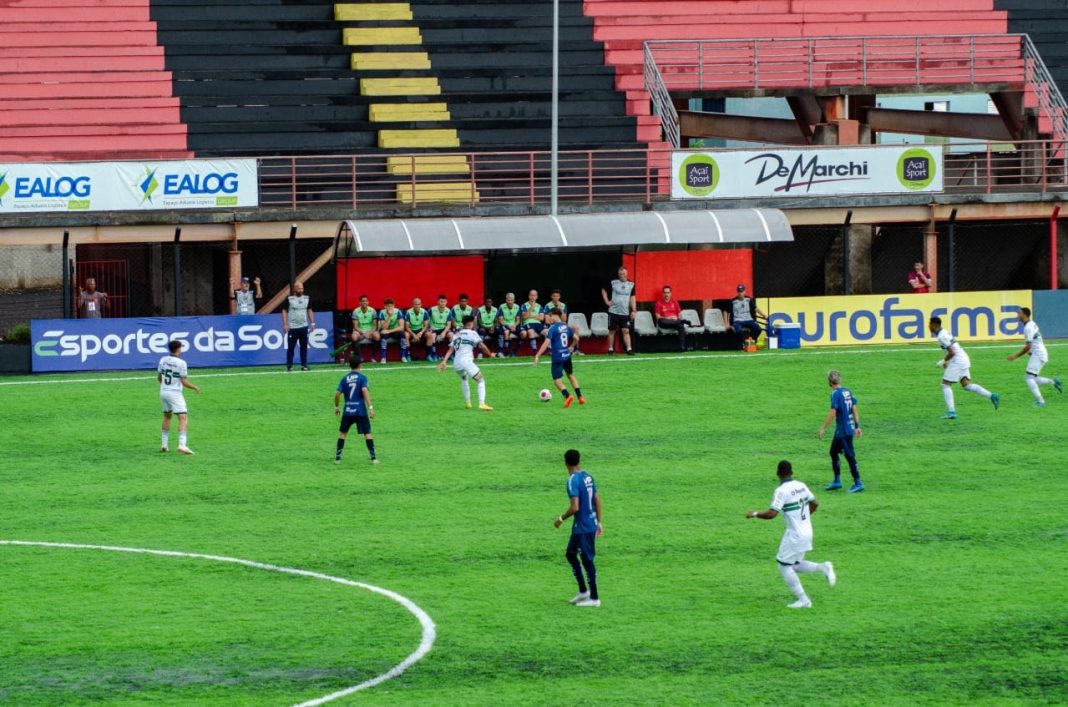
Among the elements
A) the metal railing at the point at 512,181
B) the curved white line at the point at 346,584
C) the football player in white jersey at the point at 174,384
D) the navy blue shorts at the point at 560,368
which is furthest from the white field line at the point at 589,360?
the curved white line at the point at 346,584

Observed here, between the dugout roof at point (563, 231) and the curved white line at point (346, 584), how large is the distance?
56.1 ft

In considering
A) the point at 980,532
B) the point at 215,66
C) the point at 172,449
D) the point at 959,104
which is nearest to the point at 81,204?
the point at 215,66

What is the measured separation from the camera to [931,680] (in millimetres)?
16453

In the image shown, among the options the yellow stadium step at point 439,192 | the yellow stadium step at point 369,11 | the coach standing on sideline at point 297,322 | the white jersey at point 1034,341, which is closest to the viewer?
the white jersey at point 1034,341

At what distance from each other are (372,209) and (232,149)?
5.76m

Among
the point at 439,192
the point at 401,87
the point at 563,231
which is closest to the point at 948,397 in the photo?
the point at 563,231

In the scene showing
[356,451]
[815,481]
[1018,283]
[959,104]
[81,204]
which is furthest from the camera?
[959,104]

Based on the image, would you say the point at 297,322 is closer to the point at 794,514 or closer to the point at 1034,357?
the point at 1034,357

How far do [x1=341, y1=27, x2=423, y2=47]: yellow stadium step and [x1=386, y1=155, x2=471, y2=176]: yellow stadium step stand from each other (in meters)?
5.78

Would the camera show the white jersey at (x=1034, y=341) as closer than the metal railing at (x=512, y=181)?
Yes

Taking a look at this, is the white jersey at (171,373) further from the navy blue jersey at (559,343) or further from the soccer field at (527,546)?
the navy blue jersey at (559,343)

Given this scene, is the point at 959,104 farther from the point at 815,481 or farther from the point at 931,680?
the point at 931,680

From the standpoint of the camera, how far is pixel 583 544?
61.0ft

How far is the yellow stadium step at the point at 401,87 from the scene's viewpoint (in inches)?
1877
